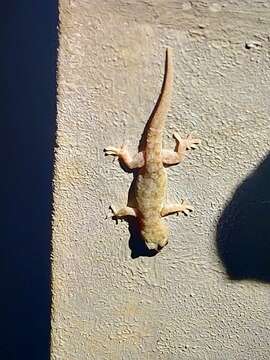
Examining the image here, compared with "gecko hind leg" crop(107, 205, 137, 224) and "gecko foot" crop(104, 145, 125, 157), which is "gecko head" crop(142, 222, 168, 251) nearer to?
"gecko hind leg" crop(107, 205, 137, 224)

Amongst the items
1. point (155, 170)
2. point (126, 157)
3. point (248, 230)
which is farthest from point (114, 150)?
point (248, 230)

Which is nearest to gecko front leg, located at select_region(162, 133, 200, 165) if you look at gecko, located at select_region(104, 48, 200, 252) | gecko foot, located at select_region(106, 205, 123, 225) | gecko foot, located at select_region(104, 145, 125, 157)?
gecko, located at select_region(104, 48, 200, 252)

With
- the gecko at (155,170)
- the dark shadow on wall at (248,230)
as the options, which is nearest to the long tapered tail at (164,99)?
the gecko at (155,170)

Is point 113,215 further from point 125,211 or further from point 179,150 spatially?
point 179,150

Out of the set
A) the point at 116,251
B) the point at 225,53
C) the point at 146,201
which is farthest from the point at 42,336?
the point at 225,53

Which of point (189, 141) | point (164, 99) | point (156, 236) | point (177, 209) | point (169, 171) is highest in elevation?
point (164, 99)

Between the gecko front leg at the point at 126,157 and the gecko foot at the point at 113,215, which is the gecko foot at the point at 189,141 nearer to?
the gecko front leg at the point at 126,157
